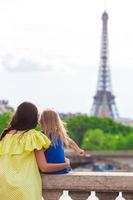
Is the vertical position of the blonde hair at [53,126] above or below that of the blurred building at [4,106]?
below

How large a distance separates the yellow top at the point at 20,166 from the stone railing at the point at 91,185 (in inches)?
10.8

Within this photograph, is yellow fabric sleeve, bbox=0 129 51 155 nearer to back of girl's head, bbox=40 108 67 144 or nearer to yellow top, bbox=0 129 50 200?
yellow top, bbox=0 129 50 200

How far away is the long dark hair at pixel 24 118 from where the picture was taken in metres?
7.77

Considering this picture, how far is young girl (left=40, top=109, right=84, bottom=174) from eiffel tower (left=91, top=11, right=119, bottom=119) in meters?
92.7

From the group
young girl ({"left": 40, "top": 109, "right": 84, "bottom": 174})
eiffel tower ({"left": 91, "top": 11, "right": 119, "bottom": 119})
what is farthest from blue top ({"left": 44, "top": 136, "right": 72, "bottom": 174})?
eiffel tower ({"left": 91, "top": 11, "right": 119, "bottom": 119})

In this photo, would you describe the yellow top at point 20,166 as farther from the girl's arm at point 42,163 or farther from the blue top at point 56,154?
the blue top at point 56,154

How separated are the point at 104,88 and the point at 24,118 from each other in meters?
96.3

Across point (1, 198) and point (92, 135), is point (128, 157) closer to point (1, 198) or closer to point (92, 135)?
point (92, 135)

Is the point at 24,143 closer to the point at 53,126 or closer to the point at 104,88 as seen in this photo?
the point at 53,126

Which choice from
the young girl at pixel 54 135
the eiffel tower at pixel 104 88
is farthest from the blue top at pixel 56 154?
the eiffel tower at pixel 104 88

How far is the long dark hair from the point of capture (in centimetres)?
777

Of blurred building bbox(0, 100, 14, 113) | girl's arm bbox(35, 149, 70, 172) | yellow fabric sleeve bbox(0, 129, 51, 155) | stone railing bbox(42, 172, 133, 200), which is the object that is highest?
blurred building bbox(0, 100, 14, 113)

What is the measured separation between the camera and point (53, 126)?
7.90 metres

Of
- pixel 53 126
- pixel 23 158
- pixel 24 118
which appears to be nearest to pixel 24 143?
pixel 23 158
